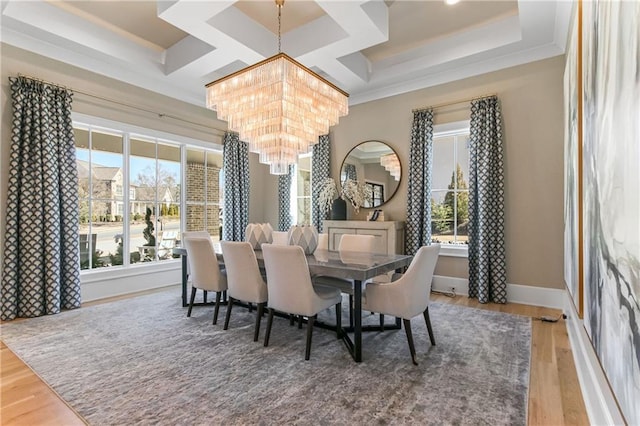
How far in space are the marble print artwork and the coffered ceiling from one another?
7.24ft

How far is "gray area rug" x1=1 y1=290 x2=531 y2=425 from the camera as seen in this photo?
1.81 meters

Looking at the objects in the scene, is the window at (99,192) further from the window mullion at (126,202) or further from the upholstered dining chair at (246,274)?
the upholstered dining chair at (246,274)

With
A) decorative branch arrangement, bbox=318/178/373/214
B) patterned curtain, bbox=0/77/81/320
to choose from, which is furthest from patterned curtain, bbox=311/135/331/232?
patterned curtain, bbox=0/77/81/320

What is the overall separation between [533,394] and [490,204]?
8.33ft

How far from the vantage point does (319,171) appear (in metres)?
5.58

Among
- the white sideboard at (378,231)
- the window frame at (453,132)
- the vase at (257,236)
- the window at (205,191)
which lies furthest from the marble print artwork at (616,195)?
the window at (205,191)

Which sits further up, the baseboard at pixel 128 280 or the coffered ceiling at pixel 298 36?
the coffered ceiling at pixel 298 36

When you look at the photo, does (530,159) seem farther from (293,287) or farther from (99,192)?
(99,192)

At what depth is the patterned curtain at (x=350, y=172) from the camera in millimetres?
5348

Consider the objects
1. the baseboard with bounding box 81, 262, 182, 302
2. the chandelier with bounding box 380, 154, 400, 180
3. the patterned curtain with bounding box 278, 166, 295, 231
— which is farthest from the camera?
the patterned curtain with bounding box 278, 166, 295, 231

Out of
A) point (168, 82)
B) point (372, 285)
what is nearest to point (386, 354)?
point (372, 285)

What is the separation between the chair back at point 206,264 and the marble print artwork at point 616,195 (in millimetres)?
2903

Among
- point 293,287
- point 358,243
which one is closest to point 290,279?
point 293,287

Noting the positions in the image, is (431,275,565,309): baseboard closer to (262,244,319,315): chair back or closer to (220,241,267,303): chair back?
(262,244,319,315): chair back
